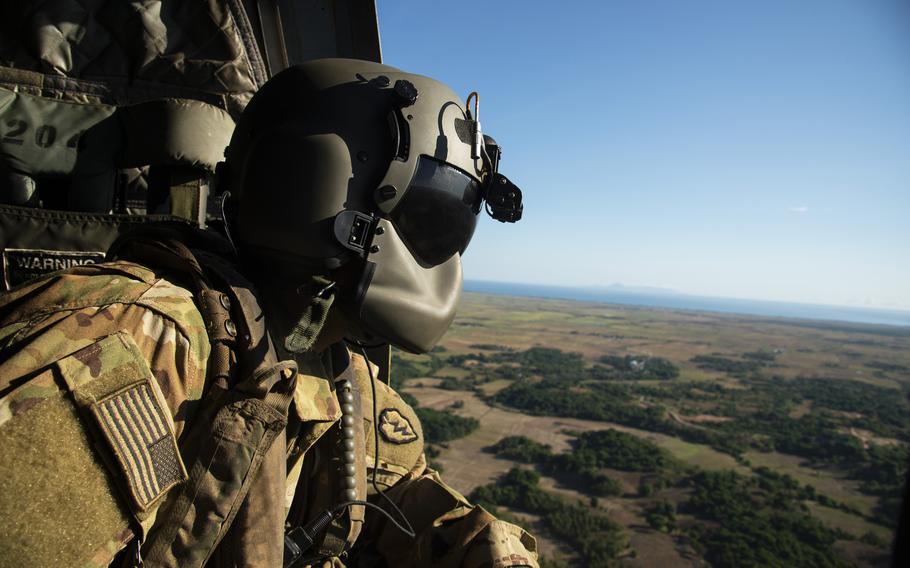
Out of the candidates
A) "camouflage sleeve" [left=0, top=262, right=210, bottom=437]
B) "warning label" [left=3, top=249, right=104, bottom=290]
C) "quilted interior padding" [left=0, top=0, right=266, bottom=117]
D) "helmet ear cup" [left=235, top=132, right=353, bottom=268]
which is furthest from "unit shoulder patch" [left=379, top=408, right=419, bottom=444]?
"quilted interior padding" [left=0, top=0, right=266, bottom=117]

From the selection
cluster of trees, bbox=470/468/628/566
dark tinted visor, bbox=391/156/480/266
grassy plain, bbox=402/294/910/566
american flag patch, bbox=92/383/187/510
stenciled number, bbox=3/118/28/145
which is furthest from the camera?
grassy plain, bbox=402/294/910/566

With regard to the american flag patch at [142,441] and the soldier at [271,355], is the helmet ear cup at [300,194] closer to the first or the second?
the soldier at [271,355]

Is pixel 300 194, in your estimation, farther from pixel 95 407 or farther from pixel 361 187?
pixel 95 407

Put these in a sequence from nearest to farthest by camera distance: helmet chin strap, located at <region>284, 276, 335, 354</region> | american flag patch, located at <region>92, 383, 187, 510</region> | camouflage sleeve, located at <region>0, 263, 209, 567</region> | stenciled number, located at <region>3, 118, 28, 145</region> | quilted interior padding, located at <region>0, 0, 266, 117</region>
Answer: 1. camouflage sleeve, located at <region>0, 263, 209, 567</region>
2. american flag patch, located at <region>92, 383, 187, 510</region>
3. helmet chin strap, located at <region>284, 276, 335, 354</region>
4. stenciled number, located at <region>3, 118, 28, 145</region>
5. quilted interior padding, located at <region>0, 0, 266, 117</region>

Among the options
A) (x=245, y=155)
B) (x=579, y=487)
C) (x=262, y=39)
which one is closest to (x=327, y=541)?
(x=245, y=155)

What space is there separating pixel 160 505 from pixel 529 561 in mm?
1264

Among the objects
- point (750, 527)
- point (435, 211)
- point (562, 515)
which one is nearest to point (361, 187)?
point (435, 211)

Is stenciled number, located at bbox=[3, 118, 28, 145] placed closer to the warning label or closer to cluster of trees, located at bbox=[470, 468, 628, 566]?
the warning label

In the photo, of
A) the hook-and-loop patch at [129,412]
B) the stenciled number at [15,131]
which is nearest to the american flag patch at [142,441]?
the hook-and-loop patch at [129,412]

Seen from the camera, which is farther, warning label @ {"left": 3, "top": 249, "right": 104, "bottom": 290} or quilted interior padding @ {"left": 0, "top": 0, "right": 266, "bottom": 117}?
quilted interior padding @ {"left": 0, "top": 0, "right": 266, "bottom": 117}

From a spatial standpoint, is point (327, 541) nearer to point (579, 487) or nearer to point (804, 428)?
point (579, 487)

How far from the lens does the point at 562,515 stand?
27.5m

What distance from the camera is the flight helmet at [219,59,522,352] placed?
1820mm

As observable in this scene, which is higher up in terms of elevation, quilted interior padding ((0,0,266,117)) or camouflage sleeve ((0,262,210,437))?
quilted interior padding ((0,0,266,117))
